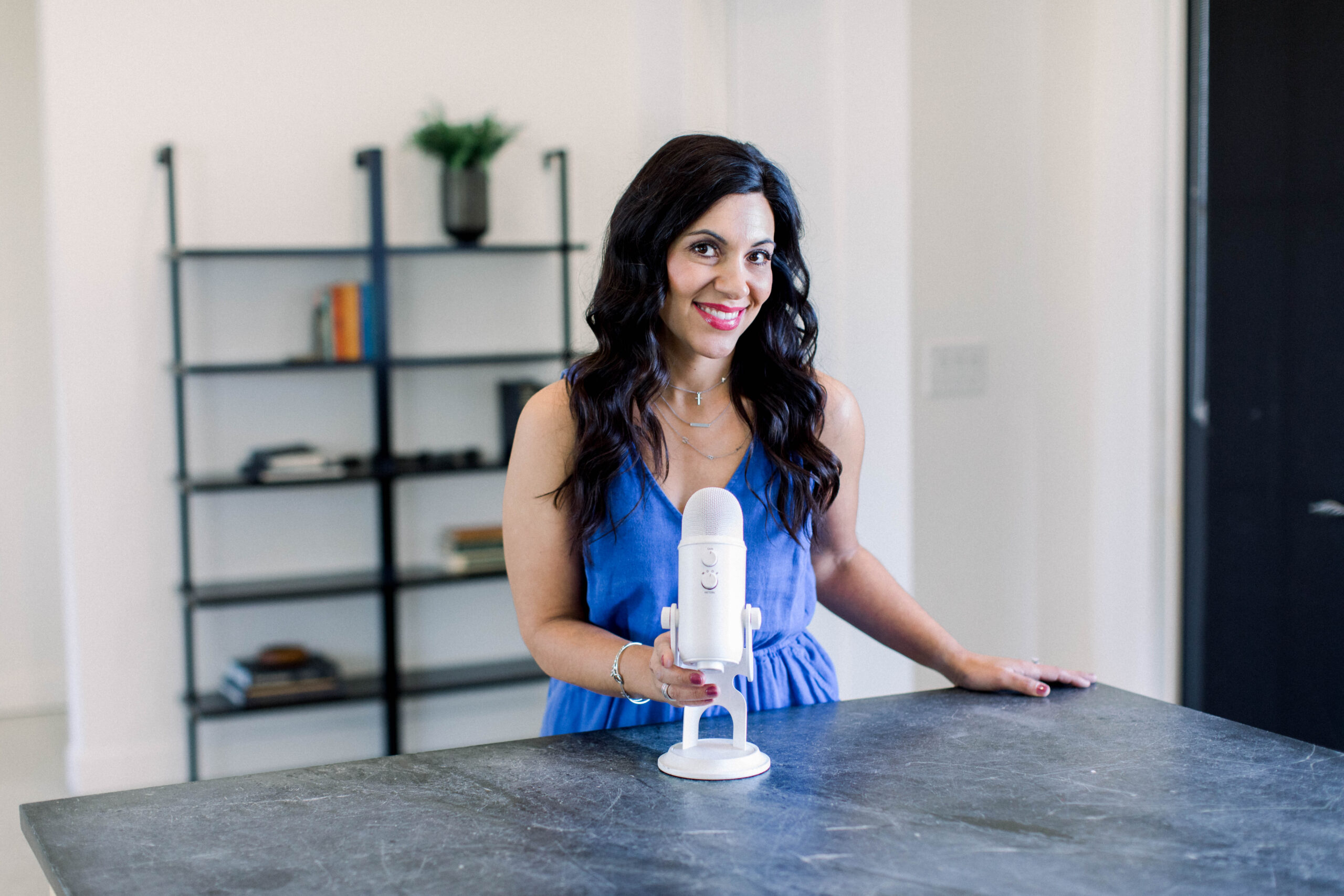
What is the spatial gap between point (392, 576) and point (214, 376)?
0.81 meters

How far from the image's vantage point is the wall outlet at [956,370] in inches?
115

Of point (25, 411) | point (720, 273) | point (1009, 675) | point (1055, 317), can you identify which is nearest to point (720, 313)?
point (720, 273)

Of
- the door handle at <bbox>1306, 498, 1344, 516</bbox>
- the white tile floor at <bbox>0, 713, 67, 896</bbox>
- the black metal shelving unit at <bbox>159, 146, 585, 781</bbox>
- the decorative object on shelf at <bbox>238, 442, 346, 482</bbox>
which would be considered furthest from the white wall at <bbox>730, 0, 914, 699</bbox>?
the white tile floor at <bbox>0, 713, 67, 896</bbox>

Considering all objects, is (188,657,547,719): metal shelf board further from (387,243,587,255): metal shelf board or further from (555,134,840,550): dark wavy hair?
(555,134,840,550): dark wavy hair

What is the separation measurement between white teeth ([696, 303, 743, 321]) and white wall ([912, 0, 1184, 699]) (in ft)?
5.01

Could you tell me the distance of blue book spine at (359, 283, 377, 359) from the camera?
3.65 m

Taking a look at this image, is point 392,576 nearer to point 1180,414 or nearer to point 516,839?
point 1180,414

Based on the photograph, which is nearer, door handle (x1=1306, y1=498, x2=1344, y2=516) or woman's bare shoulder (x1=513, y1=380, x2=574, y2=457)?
woman's bare shoulder (x1=513, y1=380, x2=574, y2=457)

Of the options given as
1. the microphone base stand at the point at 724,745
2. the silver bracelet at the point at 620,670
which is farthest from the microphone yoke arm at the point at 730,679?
the silver bracelet at the point at 620,670

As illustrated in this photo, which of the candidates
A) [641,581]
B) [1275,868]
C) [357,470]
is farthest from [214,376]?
[1275,868]

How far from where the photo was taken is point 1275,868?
98 cm

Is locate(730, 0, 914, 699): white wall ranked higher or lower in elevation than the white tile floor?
higher

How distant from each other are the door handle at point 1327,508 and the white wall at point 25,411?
433cm

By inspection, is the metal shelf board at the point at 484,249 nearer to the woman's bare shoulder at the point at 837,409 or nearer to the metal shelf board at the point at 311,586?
the metal shelf board at the point at 311,586
